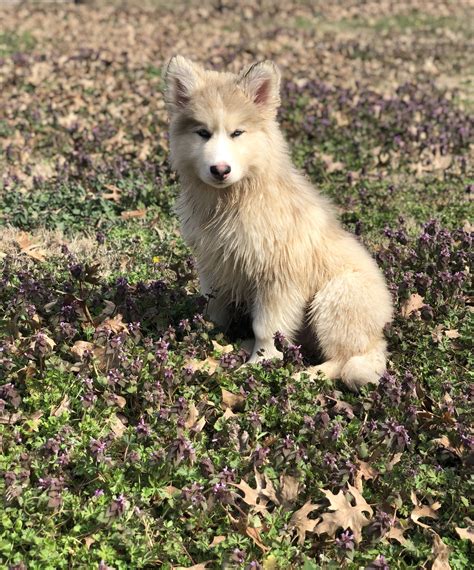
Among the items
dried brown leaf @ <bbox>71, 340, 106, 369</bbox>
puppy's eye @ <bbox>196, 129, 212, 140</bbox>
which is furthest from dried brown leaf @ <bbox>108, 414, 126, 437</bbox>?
puppy's eye @ <bbox>196, 129, 212, 140</bbox>

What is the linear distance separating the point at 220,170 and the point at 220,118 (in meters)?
0.38

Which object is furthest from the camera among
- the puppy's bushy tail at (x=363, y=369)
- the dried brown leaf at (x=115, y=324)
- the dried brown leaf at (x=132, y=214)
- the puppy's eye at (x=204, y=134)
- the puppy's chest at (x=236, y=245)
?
the dried brown leaf at (x=132, y=214)

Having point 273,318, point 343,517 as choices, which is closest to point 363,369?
point 273,318

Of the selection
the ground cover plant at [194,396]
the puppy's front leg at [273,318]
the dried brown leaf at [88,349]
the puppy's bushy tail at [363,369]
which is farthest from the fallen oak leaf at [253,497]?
the dried brown leaf at [88,349]

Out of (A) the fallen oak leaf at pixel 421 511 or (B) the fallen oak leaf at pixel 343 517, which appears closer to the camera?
(B) the fallen oak leaf at pixel 343 517

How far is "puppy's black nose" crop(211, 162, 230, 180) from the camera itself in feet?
14.2

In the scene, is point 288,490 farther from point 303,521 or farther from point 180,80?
point 180,80

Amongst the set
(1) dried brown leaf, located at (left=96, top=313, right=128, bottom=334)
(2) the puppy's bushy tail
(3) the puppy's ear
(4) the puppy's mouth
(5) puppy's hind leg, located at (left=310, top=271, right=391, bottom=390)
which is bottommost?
(1) dried brown leaf, located at (left=96, top=313, right=128, bottom=334)

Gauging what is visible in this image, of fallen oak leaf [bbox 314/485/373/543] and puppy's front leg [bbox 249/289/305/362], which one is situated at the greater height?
puppy's front leg [bbox 249/289/305/362]

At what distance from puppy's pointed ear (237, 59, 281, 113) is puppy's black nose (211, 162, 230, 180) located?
0.61 m

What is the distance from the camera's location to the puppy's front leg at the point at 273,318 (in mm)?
4969

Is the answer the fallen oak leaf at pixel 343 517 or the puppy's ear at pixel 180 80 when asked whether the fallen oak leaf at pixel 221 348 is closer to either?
the fallen oak leaf at pixel 343 517

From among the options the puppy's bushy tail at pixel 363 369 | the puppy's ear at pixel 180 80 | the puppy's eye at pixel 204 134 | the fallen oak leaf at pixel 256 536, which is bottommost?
the fallen oak leaf at pixel 256 536

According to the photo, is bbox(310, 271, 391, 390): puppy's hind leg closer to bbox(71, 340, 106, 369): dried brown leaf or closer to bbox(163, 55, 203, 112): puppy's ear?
bbox(71, 340, 106, 369): dried brown leaf
